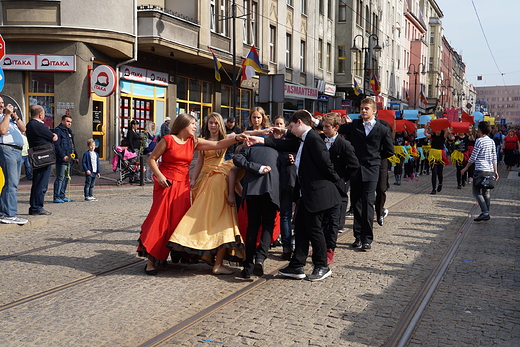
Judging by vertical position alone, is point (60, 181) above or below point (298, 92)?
below

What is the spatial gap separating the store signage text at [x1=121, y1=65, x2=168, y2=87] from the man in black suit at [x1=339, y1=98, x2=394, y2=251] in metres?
13.6

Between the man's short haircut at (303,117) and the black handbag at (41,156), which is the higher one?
the man's short haircut at (303,117)

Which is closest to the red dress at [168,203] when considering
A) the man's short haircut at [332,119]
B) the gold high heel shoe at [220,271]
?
the gold high heel shoe at [220,271]

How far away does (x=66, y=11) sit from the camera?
18.2 meters

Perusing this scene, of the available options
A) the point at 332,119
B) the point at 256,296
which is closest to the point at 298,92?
the point at 332,119

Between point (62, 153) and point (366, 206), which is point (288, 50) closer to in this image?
point (62, 153)

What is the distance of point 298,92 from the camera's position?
31234mm

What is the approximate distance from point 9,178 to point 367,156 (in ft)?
17.7

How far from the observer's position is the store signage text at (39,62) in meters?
18.2

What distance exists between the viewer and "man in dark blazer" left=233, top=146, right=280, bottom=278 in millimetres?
6043

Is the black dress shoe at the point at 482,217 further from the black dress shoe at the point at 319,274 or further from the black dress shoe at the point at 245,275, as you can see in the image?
the black dress shoe at the point at 245,275

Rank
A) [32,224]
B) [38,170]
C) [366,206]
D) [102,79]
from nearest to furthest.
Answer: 1. [366,206]
2. [32,224]
3. [38,170]
4. [102,79]

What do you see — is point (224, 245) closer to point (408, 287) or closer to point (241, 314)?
point (241, 314)

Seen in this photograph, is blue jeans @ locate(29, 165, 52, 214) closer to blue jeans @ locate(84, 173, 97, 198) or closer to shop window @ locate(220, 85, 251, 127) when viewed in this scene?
blue jeans @ locate(84, 173, 97, 198)
